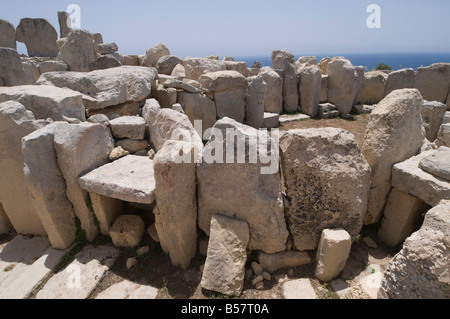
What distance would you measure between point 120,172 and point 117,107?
1841 mm

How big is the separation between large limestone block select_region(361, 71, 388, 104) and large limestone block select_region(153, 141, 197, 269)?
9.56 m

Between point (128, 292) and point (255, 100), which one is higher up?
point (255, 100)

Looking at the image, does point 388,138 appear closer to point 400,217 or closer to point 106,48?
point 400,217

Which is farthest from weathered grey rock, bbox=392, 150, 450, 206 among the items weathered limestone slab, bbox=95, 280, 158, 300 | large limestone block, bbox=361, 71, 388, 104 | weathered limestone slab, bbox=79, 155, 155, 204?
large limestone block, bbox=361, 71, 388, 104

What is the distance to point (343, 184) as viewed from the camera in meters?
2.96

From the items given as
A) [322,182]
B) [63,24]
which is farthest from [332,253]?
[63,24]

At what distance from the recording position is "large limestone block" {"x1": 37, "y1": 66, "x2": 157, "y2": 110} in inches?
173

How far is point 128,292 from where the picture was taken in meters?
2.91

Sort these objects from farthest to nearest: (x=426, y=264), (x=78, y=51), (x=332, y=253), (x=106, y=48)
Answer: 1. (x=106, y=48)
2. (x=78, y=51)
3. (x=332, y=253)
4. (x=426, y=264)

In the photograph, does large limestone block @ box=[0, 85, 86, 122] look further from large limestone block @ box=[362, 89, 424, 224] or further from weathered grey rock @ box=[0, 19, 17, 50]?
weathered grey rock @ box=[0, 19, 17, 50]

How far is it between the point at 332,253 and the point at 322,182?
749 millimetres

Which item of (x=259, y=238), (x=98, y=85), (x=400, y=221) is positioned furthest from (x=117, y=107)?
(x=400, y=221)

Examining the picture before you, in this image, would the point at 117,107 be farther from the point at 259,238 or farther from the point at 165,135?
the point at 259,238

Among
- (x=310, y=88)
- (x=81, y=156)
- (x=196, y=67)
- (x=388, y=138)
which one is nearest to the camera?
(x=388, y=138)
